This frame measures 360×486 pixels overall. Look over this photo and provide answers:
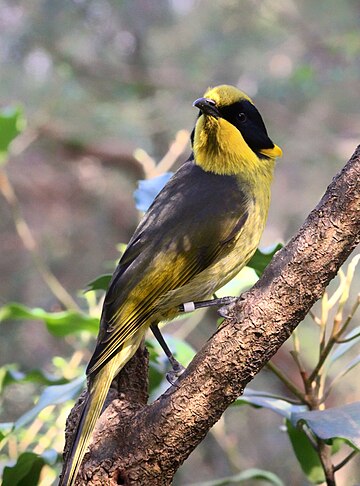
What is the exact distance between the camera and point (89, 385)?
1.61 m

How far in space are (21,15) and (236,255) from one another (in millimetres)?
5697

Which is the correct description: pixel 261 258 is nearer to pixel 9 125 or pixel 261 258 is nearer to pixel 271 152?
pixel 271 152

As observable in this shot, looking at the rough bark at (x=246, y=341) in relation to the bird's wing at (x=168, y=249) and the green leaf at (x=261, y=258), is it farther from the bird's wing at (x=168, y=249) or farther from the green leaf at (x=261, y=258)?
the green leaf at (x=261, y=258)

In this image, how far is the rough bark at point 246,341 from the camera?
1273 millimetres

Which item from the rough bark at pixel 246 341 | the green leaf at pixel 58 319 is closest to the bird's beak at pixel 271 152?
the green leaf at pixel 58 319

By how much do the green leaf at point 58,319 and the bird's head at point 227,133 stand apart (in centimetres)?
51

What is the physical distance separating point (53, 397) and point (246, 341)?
64 centimetres

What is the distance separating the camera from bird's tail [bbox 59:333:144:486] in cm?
144

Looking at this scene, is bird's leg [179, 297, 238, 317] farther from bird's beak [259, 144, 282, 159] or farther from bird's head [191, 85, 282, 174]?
bird's beak [259, 144, 282, 159]

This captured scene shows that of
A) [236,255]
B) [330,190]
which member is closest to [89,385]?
[236,255]

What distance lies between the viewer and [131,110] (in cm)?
670

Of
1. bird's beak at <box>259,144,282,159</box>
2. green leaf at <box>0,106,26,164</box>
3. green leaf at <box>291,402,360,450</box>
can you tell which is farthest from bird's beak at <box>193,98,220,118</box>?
green leaf at <box>291,402,360,450</box>

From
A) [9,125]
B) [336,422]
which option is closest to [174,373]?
[336,422]

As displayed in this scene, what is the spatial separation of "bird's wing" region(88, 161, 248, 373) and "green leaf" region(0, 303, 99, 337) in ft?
0.65
